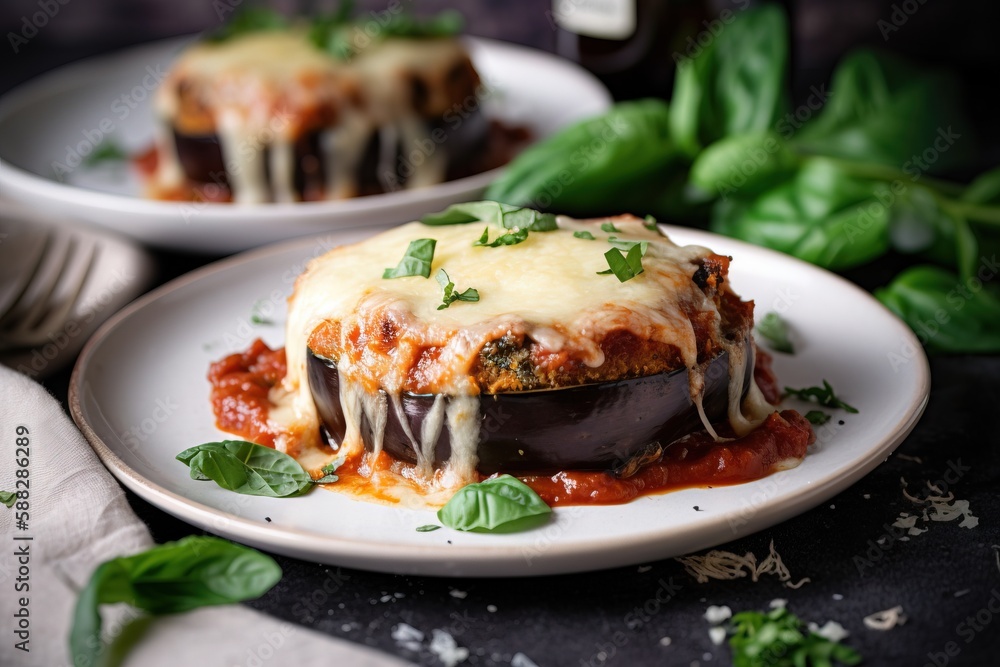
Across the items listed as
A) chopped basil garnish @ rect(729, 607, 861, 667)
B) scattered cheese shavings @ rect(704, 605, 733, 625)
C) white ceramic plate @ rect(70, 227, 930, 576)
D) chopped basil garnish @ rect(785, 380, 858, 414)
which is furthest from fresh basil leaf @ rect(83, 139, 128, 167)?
chopped basil garnish @ rect(729, 607, 861, 667)

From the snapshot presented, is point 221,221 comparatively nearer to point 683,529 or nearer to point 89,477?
point 89,477

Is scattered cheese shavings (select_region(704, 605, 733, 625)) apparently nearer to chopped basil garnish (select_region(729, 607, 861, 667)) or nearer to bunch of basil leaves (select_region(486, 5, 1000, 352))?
chopped basil garnish (select_region(729, 607, 861, 667))

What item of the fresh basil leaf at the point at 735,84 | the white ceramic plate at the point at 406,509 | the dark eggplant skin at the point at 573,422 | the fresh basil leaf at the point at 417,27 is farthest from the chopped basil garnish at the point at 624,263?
the fresh basil leaf at the point at 417,27

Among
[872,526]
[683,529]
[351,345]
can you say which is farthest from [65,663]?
[872,526]

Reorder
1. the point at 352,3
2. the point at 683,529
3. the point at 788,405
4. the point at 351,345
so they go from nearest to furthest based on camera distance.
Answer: the point at 683,529 → the point at 351,345 → the point at 788,405 → the point at 352,3

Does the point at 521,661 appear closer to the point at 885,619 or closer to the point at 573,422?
the point at 573,422

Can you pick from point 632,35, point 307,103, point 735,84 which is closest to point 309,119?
point 307,103

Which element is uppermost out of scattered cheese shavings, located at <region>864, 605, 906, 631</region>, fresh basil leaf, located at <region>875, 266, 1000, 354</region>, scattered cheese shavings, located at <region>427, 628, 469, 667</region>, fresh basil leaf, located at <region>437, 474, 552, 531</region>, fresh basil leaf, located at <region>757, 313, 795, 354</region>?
fresh basil leaf, located at <region>437, 474, 552, 531</region>

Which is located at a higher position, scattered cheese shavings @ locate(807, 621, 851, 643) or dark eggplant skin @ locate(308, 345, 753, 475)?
dark eggplant skin @ locate(308, 345, 753, 475)
